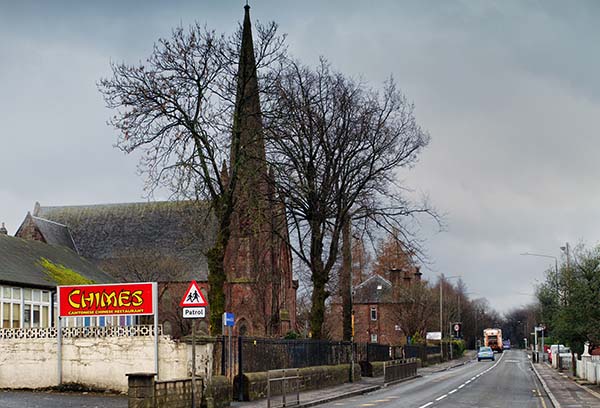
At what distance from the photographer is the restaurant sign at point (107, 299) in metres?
26.4

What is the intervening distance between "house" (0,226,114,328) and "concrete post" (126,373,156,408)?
1535cm

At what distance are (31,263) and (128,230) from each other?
3478cm

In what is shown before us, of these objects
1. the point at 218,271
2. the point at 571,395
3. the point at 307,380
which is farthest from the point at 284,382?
the point at 571,395

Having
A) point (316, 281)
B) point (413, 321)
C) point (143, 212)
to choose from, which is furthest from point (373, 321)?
point (316, 281)

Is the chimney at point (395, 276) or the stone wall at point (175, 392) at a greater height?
the chimney at point (395, 276)

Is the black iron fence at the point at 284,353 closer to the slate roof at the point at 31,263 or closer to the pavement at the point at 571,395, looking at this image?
the pavement at the point at 571,395

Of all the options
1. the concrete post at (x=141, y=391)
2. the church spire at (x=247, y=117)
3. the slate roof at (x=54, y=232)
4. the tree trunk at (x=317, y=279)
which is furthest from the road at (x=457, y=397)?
the slate roof at (x=54, y=232)

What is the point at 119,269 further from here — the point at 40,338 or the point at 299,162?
the point at 40,338

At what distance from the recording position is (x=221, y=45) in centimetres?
3005

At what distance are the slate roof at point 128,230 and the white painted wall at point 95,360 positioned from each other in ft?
131

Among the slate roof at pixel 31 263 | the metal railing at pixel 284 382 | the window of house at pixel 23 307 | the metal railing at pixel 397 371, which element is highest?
the slate roof at pixel 31 263

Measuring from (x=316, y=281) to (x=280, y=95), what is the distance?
1119 centimetres

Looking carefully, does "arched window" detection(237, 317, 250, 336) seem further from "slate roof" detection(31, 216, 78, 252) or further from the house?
the house

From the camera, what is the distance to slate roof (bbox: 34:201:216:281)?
7119cm
